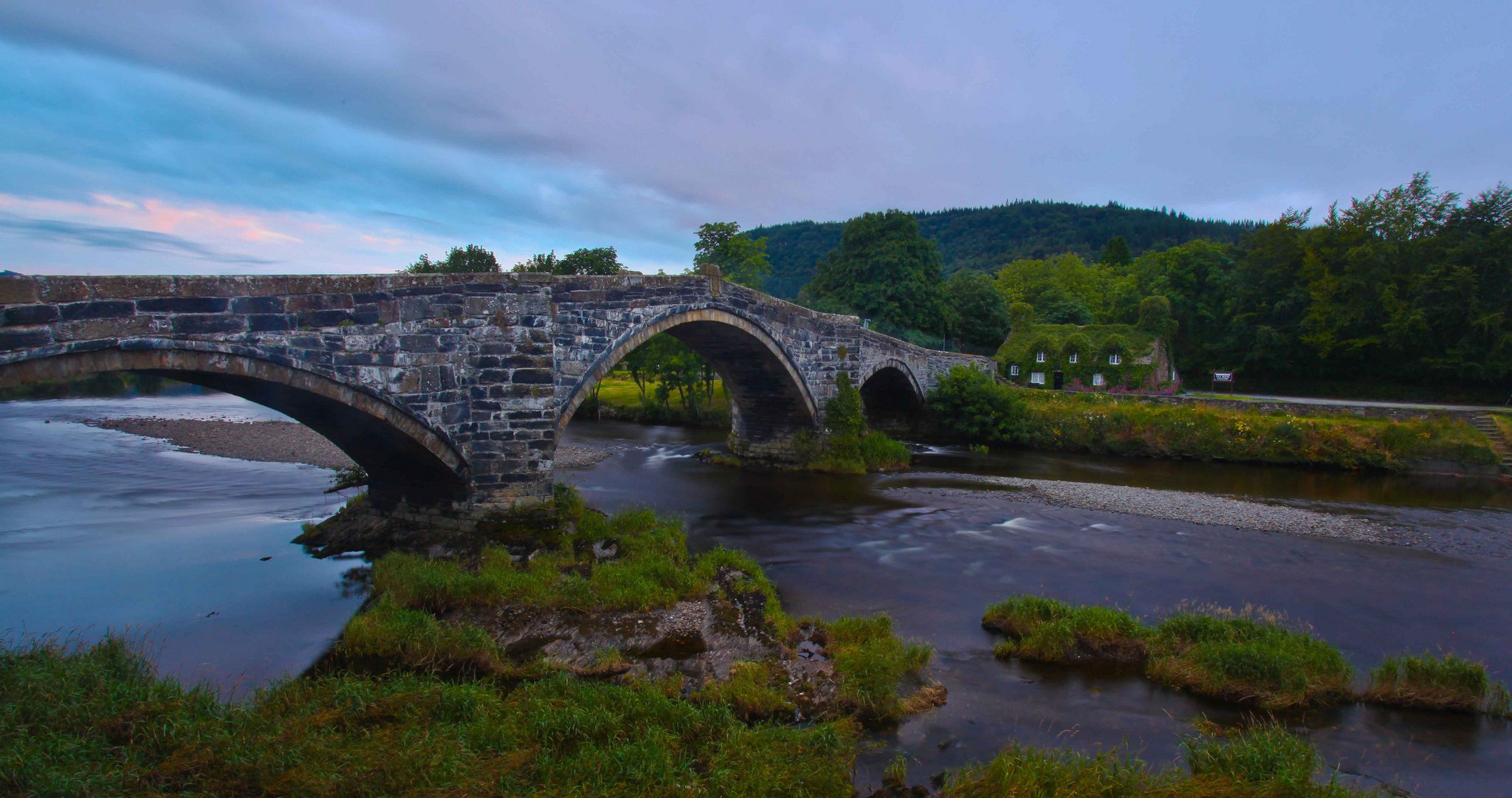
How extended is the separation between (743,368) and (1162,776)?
16.4 meters

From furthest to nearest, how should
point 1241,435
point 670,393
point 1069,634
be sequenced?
1. point 670,393
2. point 1241,435
3. point 1069,634

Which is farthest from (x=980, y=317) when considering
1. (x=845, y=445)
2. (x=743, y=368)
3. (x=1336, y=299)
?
(x=743, y=368)

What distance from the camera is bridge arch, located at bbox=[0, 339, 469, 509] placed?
25.6ft

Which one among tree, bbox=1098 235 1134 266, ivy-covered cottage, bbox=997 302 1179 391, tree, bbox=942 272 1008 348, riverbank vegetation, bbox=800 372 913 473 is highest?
tree, bbox=1098 235 1134 266

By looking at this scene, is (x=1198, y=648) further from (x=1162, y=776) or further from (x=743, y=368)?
(x=743, y=368)

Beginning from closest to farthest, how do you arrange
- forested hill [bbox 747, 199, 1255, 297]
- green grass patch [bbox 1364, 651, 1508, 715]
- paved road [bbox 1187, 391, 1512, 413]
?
green grass patch [bbox 1364, 651, 1508, 715], paved road [bbox 1187, 391, 1512, 413], forested hill [bbox 747, 199, 1255, 297]

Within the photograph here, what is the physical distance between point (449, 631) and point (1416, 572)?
14641 mm

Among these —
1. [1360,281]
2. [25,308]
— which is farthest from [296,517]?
[1360,281]

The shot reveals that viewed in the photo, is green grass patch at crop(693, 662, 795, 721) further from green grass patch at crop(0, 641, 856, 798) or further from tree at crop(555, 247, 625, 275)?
tree at crop(555, 247, 625, 275)

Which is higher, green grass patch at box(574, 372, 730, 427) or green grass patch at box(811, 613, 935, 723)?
green grass patch at box(574, 372, 730, 427)

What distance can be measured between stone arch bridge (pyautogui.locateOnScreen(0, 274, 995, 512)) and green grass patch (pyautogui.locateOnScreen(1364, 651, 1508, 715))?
1124 centimetres

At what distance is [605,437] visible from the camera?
29109 mm

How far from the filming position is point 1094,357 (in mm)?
31250

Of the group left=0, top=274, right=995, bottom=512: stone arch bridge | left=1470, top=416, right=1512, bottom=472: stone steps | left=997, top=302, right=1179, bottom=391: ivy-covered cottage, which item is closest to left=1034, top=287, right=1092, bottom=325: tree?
left=997, top=302, right=1179, bottom=391: ivy-covered cottage
